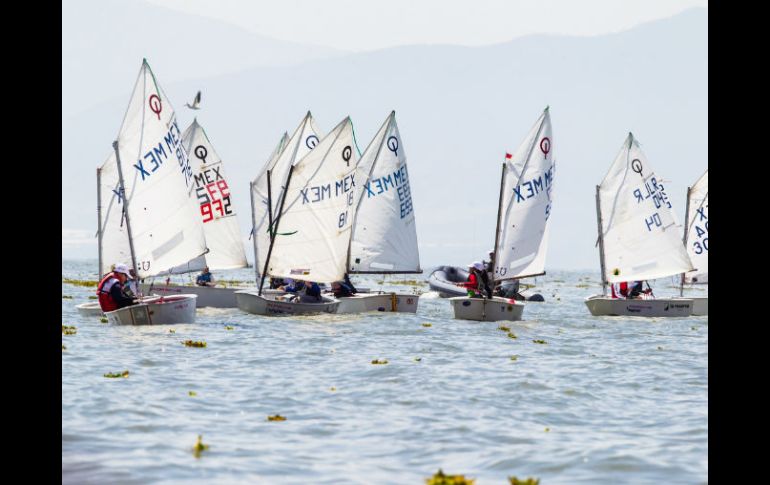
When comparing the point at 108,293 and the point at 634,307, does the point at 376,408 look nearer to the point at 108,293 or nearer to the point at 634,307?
the point at 108,293

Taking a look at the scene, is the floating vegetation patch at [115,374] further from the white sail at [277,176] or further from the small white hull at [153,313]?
the white sail at [277,176]

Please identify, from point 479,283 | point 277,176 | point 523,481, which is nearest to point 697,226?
point 479,283

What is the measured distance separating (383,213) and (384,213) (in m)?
0.05

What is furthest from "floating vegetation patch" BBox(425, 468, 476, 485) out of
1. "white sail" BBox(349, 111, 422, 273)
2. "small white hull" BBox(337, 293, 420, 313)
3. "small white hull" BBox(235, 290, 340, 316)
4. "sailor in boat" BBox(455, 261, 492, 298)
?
"white sail" BBox(349, 111, 422, 273)

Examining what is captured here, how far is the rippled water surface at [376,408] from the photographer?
1378 centimetres

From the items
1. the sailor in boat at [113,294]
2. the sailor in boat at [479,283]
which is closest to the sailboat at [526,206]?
the sailor in boat at [479,283]

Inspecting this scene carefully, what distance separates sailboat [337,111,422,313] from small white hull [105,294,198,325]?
42.9ft

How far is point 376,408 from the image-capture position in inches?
723

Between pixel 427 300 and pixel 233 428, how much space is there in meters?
40.4

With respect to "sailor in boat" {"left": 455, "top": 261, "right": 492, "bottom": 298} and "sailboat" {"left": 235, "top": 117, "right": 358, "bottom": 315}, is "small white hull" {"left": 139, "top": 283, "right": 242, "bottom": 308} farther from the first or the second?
"sailor in boat" {"left": 455, "top": 261, "right": 492, "bottom": 298}
